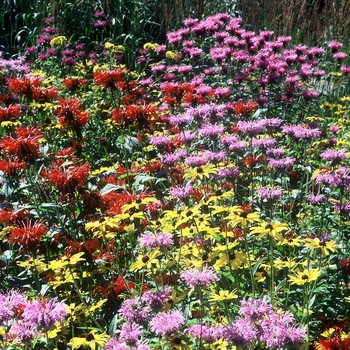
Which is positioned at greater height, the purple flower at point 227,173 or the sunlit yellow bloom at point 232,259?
the purple flower at point 227,173

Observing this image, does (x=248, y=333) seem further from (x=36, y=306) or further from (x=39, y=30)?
(x=39, y=30)

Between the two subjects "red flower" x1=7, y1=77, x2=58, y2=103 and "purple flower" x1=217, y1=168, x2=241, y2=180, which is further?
"red flower" x1=7, y1=77, x2=58, y2=103

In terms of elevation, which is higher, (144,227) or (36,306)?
(36,306)

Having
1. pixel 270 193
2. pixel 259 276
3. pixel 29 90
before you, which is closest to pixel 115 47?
pixel 29 90

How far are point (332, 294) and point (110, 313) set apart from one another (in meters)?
0.88

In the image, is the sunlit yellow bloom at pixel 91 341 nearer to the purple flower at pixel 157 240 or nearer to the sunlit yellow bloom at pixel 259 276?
the purple flower at pixel 157 240

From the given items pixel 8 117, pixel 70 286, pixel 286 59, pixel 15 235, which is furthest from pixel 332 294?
pixel 286 59

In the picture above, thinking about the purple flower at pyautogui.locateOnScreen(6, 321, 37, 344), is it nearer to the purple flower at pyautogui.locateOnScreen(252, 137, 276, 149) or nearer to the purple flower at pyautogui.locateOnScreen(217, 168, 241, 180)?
the purple flower at pyautogui.locateOnScreen(217, 168, 241, 180)

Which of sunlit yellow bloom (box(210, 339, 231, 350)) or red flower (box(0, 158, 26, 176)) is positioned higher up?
red flower (box(0, 158, 26, 176))

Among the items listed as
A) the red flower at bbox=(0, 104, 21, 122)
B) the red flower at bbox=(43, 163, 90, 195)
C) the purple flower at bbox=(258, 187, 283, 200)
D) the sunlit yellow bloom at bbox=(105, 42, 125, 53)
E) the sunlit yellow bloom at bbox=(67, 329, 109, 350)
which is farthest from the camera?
the sunlit yellow bloom at bbox=(105, 42, 125, 53)

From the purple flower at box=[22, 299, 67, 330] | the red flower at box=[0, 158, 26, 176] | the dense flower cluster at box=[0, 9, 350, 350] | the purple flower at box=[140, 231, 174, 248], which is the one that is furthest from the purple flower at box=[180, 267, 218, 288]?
the red flower at box=[0, 158, 26, 176]

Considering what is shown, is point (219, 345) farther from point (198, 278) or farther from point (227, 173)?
point (227, 173)

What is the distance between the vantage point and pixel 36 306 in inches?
61.1

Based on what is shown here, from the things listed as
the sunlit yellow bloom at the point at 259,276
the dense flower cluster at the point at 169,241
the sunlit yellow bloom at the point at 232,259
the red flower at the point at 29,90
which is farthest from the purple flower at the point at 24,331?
the red flower at the point at 29,90
